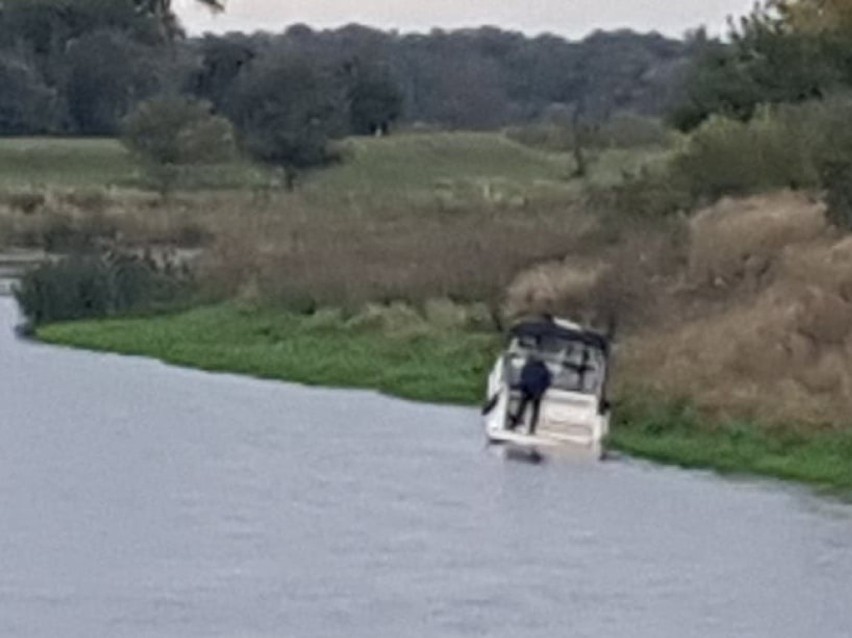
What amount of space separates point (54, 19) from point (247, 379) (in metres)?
74.5

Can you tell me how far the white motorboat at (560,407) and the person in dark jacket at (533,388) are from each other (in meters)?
0.04

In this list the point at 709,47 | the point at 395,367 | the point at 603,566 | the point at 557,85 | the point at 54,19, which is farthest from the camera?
the point at 557,85

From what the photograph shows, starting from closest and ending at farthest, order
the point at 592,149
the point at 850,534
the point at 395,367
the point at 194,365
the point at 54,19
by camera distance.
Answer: the point at 850,534
the point at 395,367
the point at 194,365
the point at 592,149
the point at 54,19

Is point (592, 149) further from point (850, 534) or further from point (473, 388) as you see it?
point (850, 534)

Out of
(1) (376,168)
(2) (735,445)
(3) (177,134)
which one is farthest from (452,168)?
→ (2) (735,445)

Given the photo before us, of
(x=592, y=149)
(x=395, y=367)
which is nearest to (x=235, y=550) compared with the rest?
(x=395, y=367)

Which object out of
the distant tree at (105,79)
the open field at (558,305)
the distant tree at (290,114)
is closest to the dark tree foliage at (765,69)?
the open field at (558,305)

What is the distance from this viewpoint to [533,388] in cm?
3319

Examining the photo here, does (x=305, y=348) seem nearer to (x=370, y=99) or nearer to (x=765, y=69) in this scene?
(x=765, y=69)

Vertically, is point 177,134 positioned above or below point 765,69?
below

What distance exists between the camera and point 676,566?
25.1 m

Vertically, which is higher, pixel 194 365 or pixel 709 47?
pixel 709 47

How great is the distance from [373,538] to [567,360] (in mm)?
8688

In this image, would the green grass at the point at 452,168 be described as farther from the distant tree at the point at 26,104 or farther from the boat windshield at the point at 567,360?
the boat windshield at the point at 567,360
